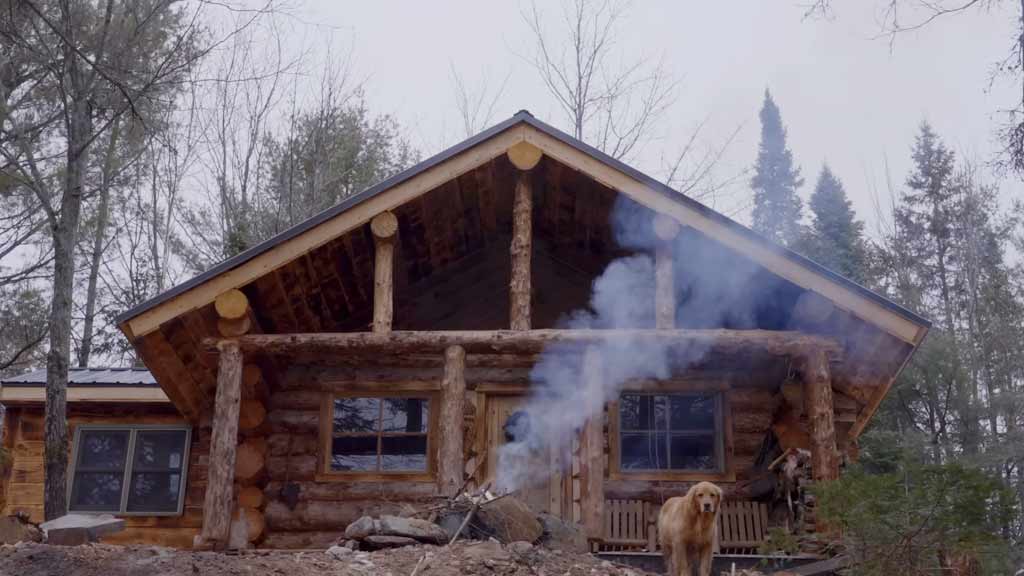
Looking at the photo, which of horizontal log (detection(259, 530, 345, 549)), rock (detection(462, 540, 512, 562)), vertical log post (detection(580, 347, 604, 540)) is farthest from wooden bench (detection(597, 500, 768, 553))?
horizontal log (detection(259, 530, 345, 549))

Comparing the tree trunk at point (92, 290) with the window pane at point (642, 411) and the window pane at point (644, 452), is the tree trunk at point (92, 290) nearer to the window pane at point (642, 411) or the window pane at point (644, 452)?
Answer: the window pane at point (642, 411)

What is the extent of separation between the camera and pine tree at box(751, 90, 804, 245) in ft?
149

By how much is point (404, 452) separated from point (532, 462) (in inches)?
66.4

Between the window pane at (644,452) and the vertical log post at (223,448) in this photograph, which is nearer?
the vertical log post at (223,448)

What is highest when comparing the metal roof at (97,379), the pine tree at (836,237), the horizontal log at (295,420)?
the pine tree at (836,237)

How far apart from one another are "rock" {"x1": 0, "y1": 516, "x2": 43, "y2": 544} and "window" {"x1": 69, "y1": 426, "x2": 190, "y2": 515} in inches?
155

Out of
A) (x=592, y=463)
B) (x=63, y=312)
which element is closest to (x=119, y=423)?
(x=63, y=312)

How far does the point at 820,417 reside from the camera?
10.9 meters

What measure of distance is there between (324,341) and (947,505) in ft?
22.6

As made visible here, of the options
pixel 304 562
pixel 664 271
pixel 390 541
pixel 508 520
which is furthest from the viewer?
pixel 664 271

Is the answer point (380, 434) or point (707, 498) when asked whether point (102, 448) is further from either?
point (707, 498)

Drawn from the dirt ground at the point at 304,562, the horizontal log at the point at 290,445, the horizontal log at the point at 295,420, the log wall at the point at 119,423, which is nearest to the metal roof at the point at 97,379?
the log wall at the point at 119,423

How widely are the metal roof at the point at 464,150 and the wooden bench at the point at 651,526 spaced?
10.0 feet

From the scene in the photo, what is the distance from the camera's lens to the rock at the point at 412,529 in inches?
357
